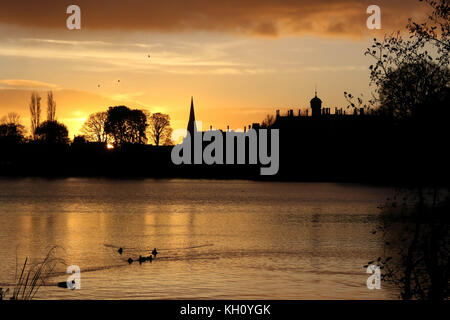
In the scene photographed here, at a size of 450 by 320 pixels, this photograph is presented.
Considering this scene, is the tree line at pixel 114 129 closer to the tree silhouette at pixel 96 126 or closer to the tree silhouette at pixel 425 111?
the tree silhouette at pixel 96 126

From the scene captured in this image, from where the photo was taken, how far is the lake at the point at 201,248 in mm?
→ 29484

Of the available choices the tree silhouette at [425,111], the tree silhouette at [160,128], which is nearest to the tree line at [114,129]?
the tree silhouette at [160,128]

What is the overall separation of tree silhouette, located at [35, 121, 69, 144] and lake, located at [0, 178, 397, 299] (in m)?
76.7

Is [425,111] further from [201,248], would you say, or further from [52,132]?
[52,132]

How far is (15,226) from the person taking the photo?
59.2 m

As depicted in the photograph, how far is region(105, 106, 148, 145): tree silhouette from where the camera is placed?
16862cm

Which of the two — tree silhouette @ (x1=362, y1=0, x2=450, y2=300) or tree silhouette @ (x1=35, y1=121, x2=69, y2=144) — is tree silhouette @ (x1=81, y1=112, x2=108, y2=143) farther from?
tree silhouette @ (x1=362, y1=0, x2=450, y2=300)

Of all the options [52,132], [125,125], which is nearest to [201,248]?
[52,132]

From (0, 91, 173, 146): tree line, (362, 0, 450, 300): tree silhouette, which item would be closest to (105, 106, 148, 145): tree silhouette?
A: (0, 91, 173, 146): tree line

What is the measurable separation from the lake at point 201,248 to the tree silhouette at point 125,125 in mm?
81140

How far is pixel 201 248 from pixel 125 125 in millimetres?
129428

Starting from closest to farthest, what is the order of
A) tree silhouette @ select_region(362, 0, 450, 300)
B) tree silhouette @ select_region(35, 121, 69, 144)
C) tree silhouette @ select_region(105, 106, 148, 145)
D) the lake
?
tree silhouette @ select_region(362, 0, 450, 300), the lake, tree silhouette @ select_region(35, 121, 69, 144), tree silhouette @ select_region(105, 106, 148, 145)

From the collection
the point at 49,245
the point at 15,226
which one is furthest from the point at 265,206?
the point at 49,245

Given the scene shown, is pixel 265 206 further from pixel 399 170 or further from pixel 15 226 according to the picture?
pixel 399 170
